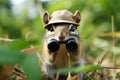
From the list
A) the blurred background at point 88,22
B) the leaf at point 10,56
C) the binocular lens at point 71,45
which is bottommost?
the leaf at point 10,56

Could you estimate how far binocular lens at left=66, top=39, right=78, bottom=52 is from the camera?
223 cm

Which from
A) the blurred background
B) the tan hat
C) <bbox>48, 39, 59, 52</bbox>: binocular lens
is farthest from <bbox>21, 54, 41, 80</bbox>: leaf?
the blurred background

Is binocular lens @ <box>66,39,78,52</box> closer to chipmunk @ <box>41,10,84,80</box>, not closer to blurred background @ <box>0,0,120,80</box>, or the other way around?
chipmunk @ <box>41,10,84,80</box>

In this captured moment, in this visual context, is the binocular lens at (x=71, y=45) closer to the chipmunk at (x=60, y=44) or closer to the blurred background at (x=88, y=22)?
the chipmunk at (x=60, y=44)

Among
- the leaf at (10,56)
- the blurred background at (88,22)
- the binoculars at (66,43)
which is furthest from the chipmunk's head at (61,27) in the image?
the blurred background at (88,22)

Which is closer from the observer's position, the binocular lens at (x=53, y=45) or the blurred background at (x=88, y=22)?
the binocular lens at (x=53, y=45)

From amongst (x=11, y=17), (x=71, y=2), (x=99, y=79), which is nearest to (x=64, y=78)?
(x=99, y=79)

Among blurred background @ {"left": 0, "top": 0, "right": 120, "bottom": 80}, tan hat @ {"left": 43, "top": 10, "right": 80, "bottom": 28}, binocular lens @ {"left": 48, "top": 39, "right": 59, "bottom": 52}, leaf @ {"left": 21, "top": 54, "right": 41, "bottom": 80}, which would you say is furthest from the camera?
blurred background @ {"left": 0, "top": 0, "right": 120, "bottom": 80}

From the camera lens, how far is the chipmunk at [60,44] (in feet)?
7.36

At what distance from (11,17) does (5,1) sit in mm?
310

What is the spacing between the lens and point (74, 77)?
2297mm

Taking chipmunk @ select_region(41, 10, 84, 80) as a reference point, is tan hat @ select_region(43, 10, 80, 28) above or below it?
above

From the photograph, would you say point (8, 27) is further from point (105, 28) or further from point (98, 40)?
point (98, 40)

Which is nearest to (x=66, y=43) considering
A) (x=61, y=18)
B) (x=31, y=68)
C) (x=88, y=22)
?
(x=61, y=18)
